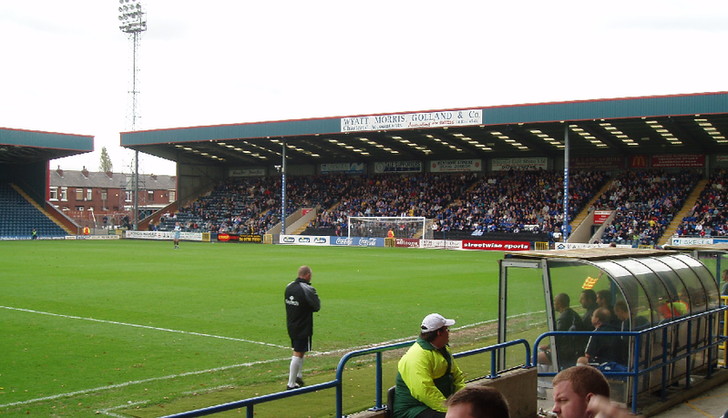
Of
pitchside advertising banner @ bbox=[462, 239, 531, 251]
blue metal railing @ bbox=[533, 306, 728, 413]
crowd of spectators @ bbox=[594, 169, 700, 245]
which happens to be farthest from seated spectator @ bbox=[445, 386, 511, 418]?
pitchside advertising banner @ bbox=[462, 239, 531, 251]

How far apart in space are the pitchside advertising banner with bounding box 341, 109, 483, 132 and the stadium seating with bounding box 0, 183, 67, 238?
3453 cm

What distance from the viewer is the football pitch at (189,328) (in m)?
10.7

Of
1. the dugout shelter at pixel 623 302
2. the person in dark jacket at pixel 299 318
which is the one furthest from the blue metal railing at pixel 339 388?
the person in dark jacket at pixel 299 318

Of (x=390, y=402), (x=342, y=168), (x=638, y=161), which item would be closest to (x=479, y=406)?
(x=390, y=402)

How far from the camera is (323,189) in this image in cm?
7144

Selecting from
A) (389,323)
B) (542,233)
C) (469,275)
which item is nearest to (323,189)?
(542,233)

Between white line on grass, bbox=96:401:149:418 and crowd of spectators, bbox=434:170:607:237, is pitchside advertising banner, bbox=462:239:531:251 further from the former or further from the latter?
white line on grass, bbox=96:401:149:418

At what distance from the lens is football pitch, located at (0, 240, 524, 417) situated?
35.2 feet

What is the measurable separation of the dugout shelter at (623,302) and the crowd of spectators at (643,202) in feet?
123

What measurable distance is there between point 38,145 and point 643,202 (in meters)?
49.5

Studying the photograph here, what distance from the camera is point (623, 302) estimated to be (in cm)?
969

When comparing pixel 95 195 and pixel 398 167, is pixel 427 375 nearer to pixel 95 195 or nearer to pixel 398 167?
pixel 398 167

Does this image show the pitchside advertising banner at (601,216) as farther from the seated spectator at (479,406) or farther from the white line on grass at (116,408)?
the seated spectator at (479,406)

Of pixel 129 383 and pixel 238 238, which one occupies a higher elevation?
pixel 238 238
